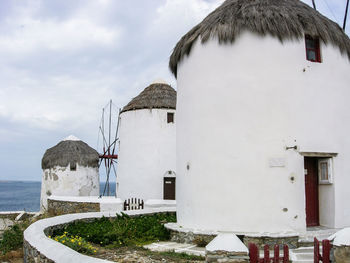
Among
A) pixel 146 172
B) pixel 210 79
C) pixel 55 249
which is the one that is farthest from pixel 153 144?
pixel 55 249

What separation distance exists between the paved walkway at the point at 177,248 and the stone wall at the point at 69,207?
10.2 meters

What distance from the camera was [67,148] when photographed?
88.5 ft

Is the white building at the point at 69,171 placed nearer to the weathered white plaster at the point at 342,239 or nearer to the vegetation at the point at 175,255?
the vegetation at the point at 175,255

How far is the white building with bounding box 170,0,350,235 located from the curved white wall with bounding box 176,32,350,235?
0.08ft

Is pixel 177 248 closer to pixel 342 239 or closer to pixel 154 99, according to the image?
pixel 342 239

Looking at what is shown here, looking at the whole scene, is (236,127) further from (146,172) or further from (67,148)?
(67,148)

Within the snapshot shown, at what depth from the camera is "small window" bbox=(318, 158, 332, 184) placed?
9031 mm

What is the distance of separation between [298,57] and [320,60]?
687mm

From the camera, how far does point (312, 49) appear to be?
9438 mm

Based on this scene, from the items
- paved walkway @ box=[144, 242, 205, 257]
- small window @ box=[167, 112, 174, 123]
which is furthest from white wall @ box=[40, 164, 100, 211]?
paved walkway @ box=[144, 242, 205, 257]

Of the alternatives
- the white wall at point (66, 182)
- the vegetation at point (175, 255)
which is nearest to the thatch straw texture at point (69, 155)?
the white wall at point (66, 182)

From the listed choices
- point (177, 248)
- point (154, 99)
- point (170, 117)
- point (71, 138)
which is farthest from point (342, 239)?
point (71, 138)

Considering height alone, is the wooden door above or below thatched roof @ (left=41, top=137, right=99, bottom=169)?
Result: below

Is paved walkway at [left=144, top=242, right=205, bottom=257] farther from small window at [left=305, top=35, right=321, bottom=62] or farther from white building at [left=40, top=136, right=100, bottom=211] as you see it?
white building at [left=40, top=136, right=100, bottom=211]
